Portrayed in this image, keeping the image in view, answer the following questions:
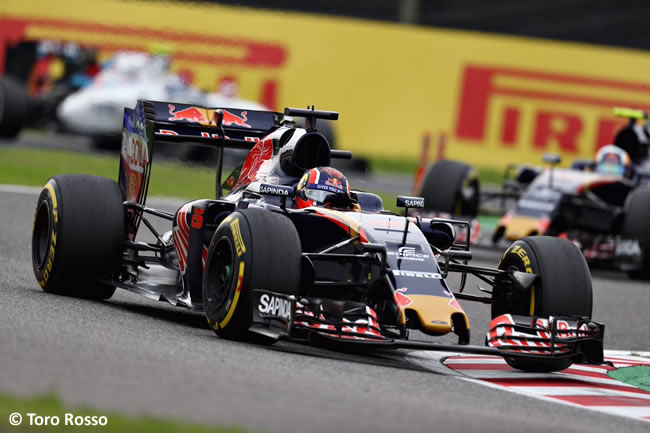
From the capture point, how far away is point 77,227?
9.62m

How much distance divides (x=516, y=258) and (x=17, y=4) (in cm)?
2008

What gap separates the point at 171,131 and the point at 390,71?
17354mm

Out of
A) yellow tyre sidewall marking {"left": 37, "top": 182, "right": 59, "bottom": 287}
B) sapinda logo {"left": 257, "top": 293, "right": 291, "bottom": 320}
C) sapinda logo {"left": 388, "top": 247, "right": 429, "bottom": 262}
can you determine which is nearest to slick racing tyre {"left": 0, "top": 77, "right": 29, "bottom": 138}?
yellow tyre sidewall marking {"left": 37, "top": 182, "right": 59, "bottom": 287}

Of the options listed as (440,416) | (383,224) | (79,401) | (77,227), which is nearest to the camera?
(79,401)

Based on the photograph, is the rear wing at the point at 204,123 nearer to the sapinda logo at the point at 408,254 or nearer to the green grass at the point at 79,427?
the sapinda logo at the point at 408,254

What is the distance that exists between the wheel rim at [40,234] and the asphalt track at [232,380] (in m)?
0.51

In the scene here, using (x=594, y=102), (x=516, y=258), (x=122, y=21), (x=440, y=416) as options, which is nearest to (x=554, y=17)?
(x=594, y=102)

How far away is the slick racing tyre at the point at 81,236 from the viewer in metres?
9.62

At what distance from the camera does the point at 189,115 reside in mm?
10734

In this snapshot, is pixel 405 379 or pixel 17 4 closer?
pixel 405 379

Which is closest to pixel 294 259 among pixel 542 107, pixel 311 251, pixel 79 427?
pixel 311 251

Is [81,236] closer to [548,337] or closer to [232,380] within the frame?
[232,380]

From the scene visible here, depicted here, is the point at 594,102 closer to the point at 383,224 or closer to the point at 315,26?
the point at 315,26

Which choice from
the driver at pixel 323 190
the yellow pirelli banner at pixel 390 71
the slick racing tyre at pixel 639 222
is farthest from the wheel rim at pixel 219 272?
the yellow pirelli banner at pixel 390 71
